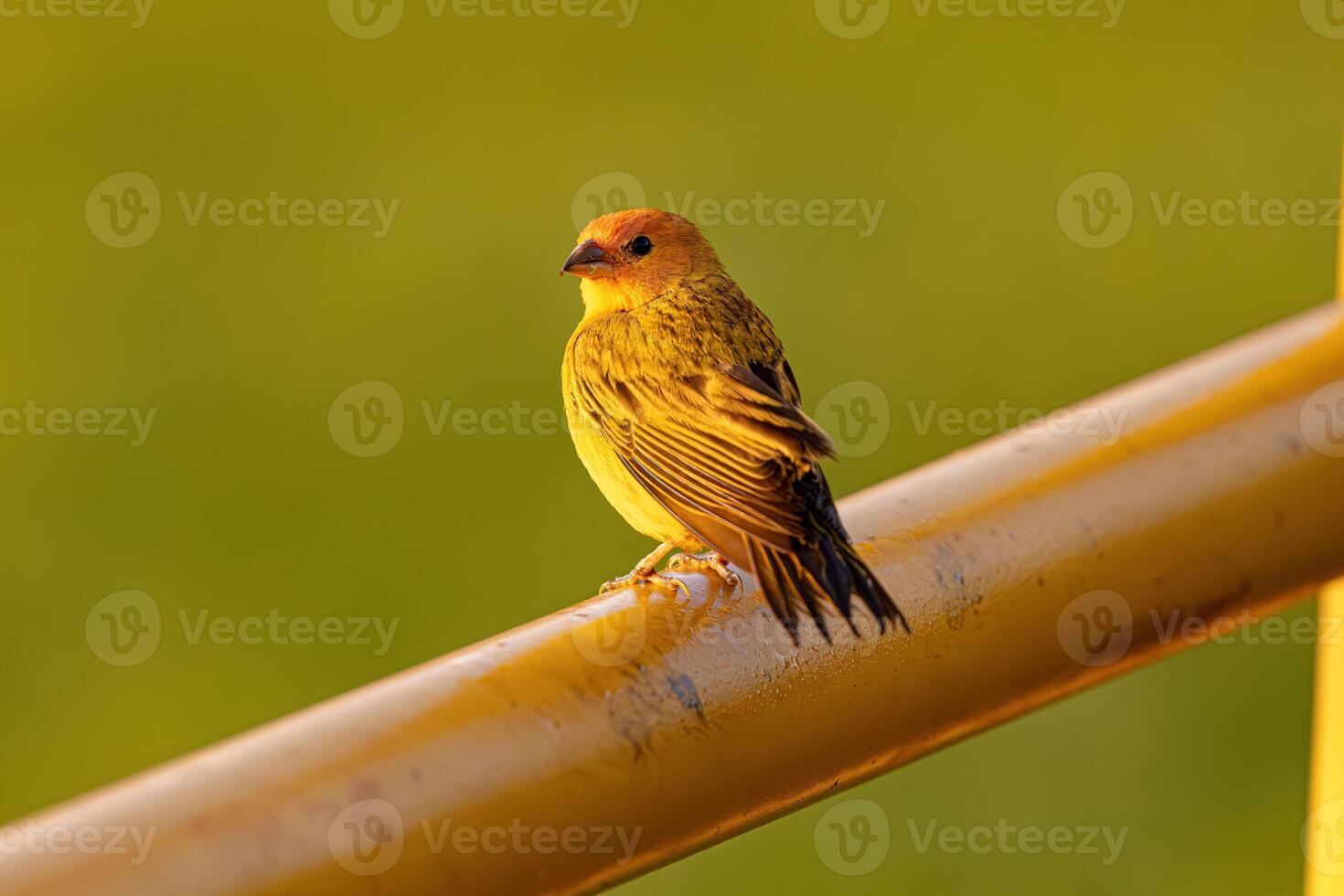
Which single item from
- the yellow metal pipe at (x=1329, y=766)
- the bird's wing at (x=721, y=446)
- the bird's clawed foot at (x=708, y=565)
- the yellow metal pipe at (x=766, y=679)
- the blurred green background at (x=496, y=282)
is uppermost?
the blurred green background at (x=496, y=282)

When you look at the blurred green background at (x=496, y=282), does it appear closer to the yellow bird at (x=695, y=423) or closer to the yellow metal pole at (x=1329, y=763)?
the yellow bird at (x=695, y=423)

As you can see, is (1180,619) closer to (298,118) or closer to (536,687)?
(536,687)

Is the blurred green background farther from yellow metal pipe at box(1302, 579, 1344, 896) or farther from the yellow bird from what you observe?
yellow metal pipe at box(1302, 579, 1344, 896)

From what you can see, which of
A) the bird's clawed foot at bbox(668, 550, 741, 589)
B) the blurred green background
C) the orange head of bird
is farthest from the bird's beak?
the blurred green background

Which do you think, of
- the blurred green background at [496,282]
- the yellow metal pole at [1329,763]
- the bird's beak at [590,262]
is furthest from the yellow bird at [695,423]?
the blurred green background at [496,282]

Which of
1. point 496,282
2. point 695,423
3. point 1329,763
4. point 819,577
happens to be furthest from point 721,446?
point 496,282

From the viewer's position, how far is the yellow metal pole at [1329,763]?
4.65ft

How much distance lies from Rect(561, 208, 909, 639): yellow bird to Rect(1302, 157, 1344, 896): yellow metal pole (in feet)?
1.57

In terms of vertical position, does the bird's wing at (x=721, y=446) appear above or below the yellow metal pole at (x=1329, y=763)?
above

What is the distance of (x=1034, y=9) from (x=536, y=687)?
4.39 meters

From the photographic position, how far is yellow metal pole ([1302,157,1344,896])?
1417 mm

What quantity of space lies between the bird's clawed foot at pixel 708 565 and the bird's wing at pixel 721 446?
23 mm

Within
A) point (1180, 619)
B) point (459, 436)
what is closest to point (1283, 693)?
point (459, 436)

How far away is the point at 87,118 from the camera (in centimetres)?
465
